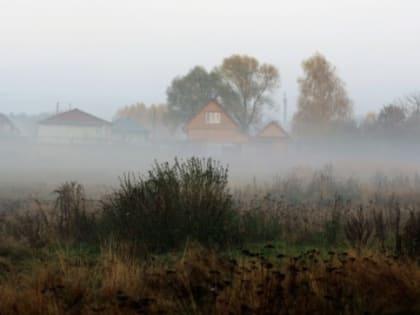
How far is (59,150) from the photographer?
A: 6234 centimetres

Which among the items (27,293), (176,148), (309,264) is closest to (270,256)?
(309,264)

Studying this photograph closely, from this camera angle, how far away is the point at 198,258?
753 cm

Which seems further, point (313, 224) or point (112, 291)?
point (313, 224)

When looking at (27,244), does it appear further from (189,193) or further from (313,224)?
(313,224)

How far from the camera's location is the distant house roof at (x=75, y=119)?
74938mm

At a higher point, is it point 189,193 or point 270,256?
point 189,193

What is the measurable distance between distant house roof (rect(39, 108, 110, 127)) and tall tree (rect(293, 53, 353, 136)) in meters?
29.8

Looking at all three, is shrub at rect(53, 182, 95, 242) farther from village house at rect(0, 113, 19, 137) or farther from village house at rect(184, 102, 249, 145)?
village house at rect(0, 113, 19, 137)

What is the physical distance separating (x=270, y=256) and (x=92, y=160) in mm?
56611

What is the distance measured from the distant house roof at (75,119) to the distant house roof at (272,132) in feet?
79.9

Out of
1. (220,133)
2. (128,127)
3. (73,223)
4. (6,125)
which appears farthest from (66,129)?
(73,223)

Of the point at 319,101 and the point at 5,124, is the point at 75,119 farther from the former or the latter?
the point at 319,101

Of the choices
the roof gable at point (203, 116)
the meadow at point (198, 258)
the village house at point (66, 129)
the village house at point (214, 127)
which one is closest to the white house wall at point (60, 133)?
the village house at point (66, 129)

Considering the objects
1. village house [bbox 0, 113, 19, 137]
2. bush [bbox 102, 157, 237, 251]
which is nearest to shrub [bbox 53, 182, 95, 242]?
bush [bbox 102, 157, 237, 251]
